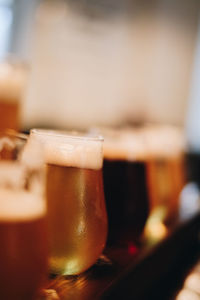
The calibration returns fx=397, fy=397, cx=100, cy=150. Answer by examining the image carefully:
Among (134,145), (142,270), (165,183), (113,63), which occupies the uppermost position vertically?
(113,63)

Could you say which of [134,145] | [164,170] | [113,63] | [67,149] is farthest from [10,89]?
[113,63]

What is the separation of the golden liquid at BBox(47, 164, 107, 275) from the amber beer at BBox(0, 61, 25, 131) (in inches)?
26.6

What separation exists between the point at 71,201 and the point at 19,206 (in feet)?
0.59

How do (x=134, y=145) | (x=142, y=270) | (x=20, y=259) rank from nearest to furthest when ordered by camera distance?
(x=20, y=259) < (x=142, y=270) < (x=134, y=145)

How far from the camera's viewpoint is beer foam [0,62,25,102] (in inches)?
53.8

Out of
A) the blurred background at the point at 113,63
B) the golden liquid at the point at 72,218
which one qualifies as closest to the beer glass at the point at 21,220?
the golden liquid at the point at 72,218

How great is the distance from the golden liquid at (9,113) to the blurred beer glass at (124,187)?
367 millimetres

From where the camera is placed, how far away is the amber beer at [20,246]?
510 millimetres

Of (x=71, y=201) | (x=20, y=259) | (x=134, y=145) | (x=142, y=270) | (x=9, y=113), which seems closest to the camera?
(x=20, y=259)

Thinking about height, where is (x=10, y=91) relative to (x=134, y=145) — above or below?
above

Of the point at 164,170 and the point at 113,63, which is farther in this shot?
the point at 113,63

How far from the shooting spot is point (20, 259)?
0.52 m

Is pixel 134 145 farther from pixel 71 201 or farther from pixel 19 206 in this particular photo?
pixel 19 206

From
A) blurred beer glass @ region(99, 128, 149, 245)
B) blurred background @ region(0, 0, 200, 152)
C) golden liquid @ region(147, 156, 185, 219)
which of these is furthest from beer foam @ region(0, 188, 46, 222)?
blurred background @ region(0, 0, 200, 152)
